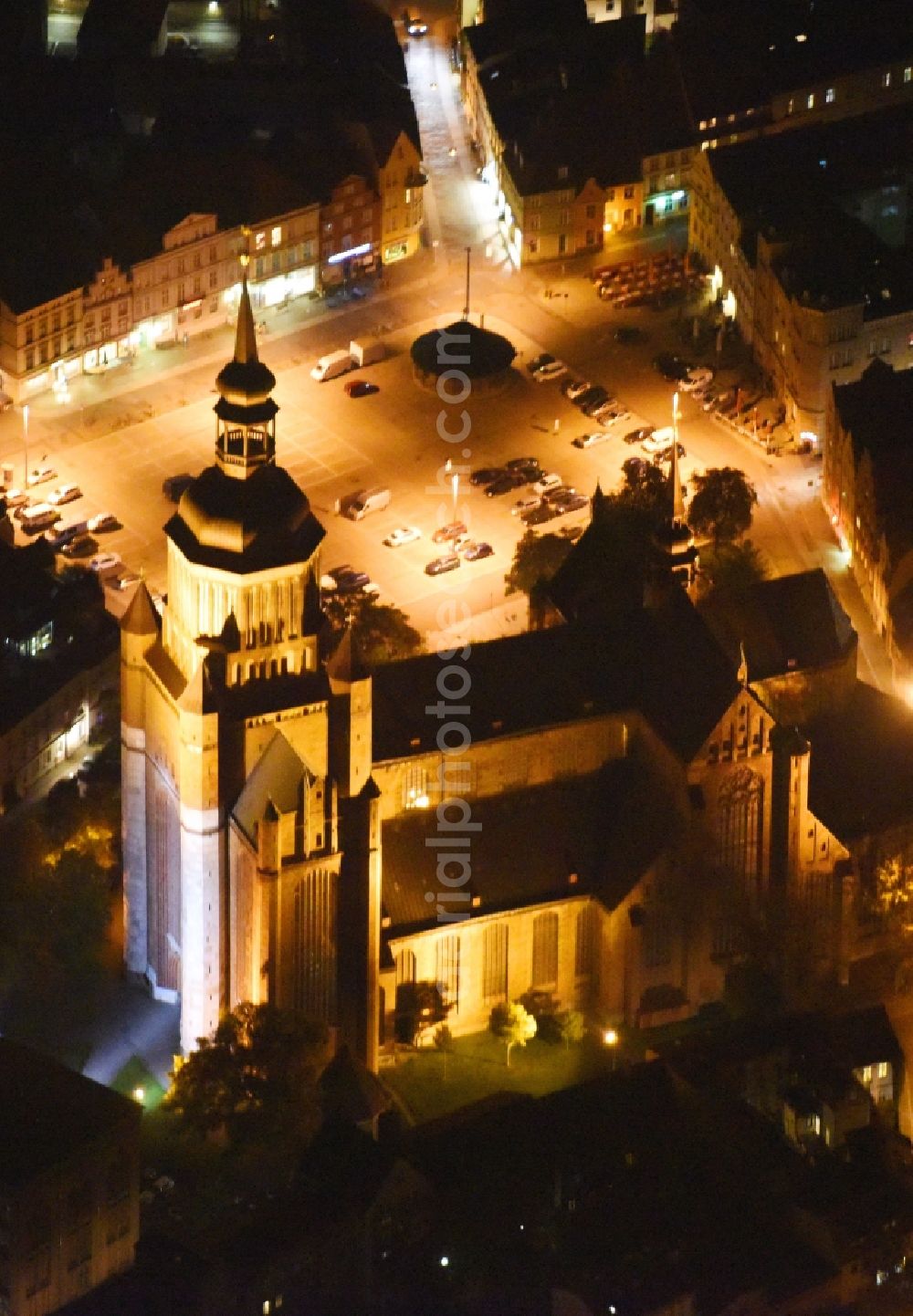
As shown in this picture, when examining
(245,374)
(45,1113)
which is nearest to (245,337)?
(245,374)

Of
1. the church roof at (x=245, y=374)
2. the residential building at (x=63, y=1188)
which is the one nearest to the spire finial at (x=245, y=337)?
the church roof at (x=245, y=374)

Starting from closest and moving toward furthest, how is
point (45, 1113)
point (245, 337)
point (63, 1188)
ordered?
point (63, 1188), point (45, 1113), point (245, 337)

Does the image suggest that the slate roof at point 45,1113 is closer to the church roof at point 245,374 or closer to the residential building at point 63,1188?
the residential building at point 63,1188

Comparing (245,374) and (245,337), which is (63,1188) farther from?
(245,337)

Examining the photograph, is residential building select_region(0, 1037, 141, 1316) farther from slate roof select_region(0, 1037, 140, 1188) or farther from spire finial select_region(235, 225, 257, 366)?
spire finial select_region(235, 225, 257, 366)

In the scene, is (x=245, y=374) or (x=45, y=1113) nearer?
(x=45, y=1113)

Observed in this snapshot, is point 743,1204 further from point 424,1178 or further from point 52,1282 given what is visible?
point 52,1282

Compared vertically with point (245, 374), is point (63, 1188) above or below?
below

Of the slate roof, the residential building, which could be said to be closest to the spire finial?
the slate roof
